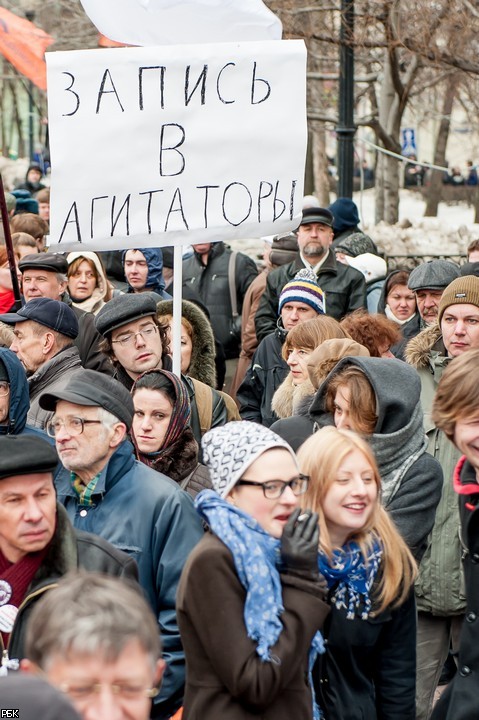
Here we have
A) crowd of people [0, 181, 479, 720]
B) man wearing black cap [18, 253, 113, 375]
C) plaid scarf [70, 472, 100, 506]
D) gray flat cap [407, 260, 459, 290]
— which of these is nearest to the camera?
crowd of people [0, 181, 479, 720]

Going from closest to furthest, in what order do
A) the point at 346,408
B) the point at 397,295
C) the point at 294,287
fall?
the point at 346,408
the point at 294,287
the point at 397,295

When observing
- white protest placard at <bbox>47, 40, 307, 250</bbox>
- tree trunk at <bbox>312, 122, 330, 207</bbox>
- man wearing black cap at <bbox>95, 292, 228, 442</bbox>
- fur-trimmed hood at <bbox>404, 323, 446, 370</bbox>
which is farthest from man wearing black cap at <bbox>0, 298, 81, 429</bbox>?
tree trunk at <bbox>312, 122, 330, 207</bbox>

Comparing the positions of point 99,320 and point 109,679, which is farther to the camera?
point 99,320

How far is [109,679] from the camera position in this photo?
2371 millimetres

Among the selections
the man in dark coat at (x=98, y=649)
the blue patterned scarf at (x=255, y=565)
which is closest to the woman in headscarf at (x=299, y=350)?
the blue patterned scarf at (x=255, y=565)

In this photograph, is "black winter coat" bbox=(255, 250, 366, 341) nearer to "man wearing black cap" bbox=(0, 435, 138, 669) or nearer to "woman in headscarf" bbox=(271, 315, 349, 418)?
"woman in headscarf" bbox=(271, 315, 349, 418)

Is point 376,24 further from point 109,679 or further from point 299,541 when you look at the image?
point 109,679

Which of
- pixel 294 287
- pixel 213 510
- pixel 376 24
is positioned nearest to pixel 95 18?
pixel 294 287

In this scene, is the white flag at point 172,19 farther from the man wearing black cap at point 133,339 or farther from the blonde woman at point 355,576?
the blonde woman at point 355,576

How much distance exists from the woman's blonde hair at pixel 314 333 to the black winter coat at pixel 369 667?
228cm

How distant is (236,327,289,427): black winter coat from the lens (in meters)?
7.12

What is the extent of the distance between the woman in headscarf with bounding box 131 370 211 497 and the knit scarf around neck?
73 centimetres

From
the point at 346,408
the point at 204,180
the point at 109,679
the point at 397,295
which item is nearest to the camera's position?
the point at 109,679

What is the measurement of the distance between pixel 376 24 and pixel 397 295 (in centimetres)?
567
